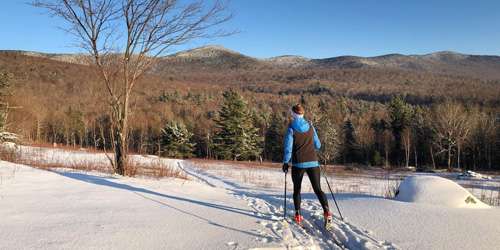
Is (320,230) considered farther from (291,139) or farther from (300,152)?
(291,139)

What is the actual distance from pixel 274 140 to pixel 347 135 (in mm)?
14380

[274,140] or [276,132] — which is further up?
[276,132]

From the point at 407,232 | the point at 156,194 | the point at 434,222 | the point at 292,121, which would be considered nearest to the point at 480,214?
the point at 434,222

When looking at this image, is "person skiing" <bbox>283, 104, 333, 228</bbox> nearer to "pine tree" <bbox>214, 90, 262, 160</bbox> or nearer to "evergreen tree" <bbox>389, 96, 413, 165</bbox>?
"pine tree" <bbox>214, 90, 262, 160</bbox>

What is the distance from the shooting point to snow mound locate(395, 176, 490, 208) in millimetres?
5664

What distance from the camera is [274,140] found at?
63.7 metres

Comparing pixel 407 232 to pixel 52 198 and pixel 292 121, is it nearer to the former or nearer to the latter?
pixel 292 121

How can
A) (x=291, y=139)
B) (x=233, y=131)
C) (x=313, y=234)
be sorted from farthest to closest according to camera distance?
(x=233, y=131) < (x=291, y=139) < (x=313, y=234)

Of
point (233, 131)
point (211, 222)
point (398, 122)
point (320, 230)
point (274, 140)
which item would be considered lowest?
point (320, 230)

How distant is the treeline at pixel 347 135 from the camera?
1970 inches

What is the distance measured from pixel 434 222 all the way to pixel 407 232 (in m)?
0.62

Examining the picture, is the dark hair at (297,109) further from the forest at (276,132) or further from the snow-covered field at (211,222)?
the forest at (276,132)

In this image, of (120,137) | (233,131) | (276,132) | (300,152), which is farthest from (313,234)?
(276,132)

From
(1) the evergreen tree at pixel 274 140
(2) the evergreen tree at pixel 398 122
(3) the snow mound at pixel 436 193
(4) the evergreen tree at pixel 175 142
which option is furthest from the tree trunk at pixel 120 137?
(2) the evergreen tree at pixel 398 122
